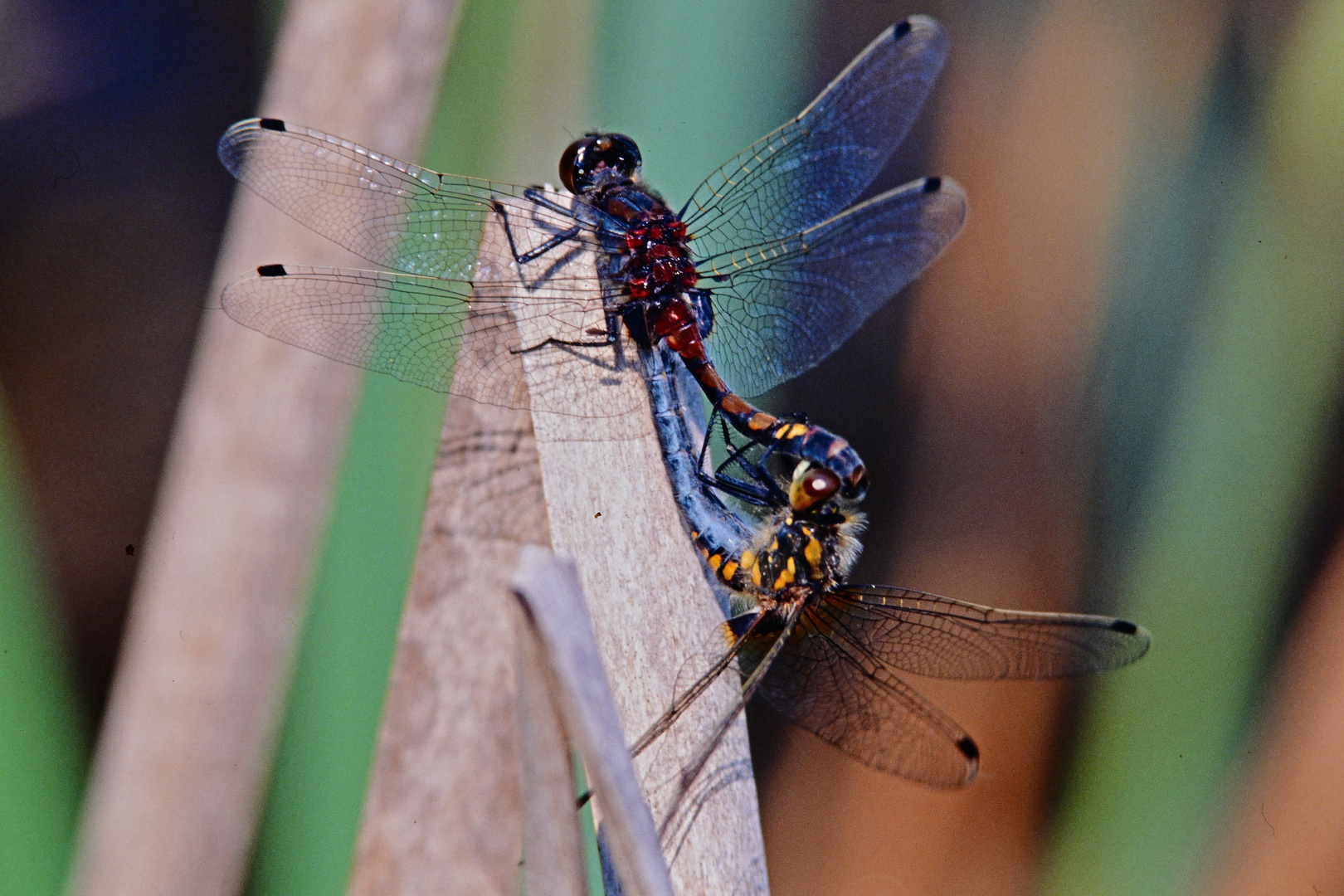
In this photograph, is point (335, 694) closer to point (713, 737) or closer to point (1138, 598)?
point (713, 737)

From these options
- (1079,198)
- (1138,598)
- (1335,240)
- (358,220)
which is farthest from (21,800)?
(1335,240)

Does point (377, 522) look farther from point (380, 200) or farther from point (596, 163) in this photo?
point (596, 163)

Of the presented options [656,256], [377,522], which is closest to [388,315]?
[377,522]

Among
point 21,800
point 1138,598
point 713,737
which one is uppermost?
point 1138,598

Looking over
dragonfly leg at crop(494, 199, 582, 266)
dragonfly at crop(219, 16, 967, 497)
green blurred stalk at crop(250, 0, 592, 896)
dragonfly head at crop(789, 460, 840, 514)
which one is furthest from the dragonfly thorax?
dragonfly head at crop(789, 460, 840, 514)

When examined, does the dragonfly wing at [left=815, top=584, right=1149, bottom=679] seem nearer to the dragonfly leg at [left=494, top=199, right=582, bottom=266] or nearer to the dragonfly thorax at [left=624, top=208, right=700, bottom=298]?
the dragonfly thorax at [left=624, top=208, right=700, bottom=298]

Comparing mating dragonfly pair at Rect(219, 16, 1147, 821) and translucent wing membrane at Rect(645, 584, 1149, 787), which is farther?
translucent wing membrane at Rect(645, 584, 1149, 787)

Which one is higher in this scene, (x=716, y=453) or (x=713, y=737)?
(x=716, y=453)

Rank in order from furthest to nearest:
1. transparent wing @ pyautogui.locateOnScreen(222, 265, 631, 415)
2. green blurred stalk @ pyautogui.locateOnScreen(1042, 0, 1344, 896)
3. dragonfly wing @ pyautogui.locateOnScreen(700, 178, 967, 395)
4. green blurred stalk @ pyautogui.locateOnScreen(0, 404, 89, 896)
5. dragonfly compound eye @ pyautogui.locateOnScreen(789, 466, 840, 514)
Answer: green blurred stalk @ pyautogui.locateOnScreen(1042, 0, 1344, 896), dragonfly wing @ pyautogui.locateOnScreen(700, 178, 967, 395), dragonfly compound eye @ pyautogui.locateOnScreen(789, 466, 840, 514), green blurred stalk @ pyautogui.locateOnScreen(0, 404, 89, 896), transparent wing @ pyautogui.locateOnScreen(222, 265, 631, 415)
